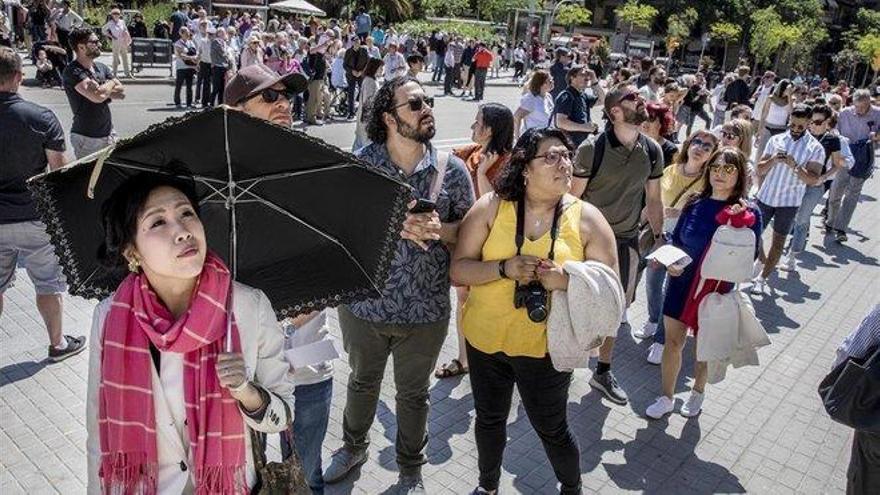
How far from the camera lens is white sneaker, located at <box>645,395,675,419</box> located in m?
4.75

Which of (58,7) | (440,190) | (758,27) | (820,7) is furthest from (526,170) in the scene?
(820,7)

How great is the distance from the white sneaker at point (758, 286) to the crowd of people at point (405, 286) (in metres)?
1.16

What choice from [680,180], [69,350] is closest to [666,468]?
[680,180]

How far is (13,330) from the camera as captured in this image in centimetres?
510

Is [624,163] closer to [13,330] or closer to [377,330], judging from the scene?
[377,330]

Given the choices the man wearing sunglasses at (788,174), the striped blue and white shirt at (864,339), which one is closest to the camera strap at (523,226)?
the striped blue and white shirt at (864,339)

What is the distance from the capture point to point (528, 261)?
10.0ft

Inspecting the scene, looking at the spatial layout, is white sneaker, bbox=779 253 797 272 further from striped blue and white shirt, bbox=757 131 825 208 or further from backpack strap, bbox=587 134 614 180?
backpack strap, bbox=587 134 614 180

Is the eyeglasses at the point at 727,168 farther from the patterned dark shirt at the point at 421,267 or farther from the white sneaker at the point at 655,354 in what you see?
the patterned dark shirt at the point at 421,267

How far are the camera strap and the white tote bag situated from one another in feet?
5.42

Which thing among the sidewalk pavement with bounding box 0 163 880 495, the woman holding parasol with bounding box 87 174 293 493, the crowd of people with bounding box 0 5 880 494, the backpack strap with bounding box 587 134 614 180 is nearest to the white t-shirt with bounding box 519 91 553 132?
the crowd of people with bounding box 0 5 880 494

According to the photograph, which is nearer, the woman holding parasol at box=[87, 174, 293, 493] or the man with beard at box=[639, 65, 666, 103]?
the woman holding parasol at box=[87, 174, 293, 493]

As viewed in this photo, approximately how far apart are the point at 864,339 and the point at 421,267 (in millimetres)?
1925

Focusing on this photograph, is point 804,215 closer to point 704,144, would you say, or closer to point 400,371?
point 704,144
